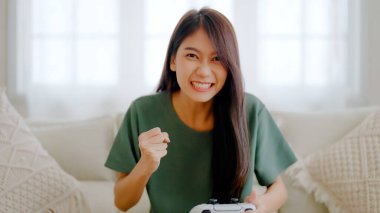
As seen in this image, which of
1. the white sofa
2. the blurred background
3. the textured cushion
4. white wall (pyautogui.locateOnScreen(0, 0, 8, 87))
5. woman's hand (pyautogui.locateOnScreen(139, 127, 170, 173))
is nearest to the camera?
woman's hand (pyautogui.locateOnScreen(139, 127, 170, 173))

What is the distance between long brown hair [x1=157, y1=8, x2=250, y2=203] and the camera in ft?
4.07

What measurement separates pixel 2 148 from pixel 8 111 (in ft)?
0.56

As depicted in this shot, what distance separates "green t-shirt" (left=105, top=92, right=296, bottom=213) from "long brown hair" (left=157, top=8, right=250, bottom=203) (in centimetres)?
3

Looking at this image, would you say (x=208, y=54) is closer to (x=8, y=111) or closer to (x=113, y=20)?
(x=8, y=111)

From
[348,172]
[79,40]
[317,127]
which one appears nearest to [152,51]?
[79,40]

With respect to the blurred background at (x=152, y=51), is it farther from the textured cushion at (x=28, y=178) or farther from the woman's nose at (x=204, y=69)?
the woman's nose at (x=204, y=69)

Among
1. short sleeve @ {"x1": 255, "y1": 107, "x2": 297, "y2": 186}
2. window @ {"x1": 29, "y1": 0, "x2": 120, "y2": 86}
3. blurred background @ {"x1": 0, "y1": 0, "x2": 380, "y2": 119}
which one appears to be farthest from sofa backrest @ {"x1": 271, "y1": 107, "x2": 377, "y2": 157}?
window @ {"x1": 29, "y1": 0, "x2": 120, "y2": 86}

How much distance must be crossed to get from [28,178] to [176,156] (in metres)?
0.46

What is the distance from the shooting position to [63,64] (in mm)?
2402

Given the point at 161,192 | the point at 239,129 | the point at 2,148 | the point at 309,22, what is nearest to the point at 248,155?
the point at 239,129

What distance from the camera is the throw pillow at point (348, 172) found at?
5.00 feet

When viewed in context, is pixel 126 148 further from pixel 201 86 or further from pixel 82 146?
pixel 82 146

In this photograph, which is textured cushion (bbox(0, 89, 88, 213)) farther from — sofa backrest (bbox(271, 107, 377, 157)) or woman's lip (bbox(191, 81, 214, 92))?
sofa backrest (bbox(271, 107, 377, 157))

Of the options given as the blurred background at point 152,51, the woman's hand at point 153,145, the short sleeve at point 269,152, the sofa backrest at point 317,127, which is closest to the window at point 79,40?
the blurred background at point 152,51
